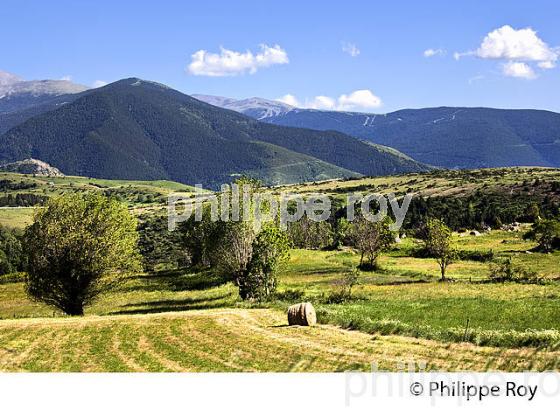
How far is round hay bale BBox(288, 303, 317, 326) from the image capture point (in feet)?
128

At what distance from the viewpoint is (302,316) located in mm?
39000

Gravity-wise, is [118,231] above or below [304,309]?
above

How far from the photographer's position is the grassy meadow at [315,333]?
1107 inches

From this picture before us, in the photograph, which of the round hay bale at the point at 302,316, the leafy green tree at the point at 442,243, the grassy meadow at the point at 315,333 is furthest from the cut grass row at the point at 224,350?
the leafy green tree at the point at 442,243

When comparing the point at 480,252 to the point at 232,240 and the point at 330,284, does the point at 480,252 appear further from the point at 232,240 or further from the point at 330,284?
the point at 232,240

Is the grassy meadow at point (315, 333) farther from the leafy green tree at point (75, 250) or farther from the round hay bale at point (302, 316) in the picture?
the leafy green tree at point (75, 250)

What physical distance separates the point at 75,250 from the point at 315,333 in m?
29.3

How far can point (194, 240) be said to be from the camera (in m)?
102

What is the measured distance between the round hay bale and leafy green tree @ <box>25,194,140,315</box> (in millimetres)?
24251

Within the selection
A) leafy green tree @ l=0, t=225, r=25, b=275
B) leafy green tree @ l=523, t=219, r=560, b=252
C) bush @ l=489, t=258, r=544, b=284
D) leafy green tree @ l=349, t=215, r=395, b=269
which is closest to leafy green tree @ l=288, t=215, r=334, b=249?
leafy green tree @ l=349, t=215, r=395, b=269

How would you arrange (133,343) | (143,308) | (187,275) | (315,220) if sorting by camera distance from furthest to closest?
(315,220)
(187,275)
(143,308)
(133,343)

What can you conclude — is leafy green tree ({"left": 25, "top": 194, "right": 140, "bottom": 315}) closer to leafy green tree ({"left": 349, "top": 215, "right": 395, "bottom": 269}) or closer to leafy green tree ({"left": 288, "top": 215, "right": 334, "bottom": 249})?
leafy green tree ({"left": 349, "top": 215, "right": 395, "bottom": 269})
